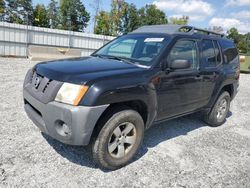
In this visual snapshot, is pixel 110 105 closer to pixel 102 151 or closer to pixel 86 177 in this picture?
pixel 102 151

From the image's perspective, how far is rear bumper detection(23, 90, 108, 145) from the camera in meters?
2.62

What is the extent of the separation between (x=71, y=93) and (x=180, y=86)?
1.88 meters

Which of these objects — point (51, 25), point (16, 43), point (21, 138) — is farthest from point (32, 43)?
point (51, 25)

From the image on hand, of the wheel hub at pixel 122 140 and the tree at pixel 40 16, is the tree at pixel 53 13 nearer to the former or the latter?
the tree at pixel 40 16

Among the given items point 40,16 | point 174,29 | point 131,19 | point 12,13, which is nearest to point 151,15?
point 131,19

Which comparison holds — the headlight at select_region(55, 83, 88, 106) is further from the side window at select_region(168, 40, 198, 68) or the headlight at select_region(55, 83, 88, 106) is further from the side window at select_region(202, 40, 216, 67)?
the side window at select_region(202, 40, 216, 67)

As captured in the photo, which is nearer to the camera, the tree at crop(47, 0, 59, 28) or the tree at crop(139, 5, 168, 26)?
the tree at crop(47, 0, 59, 28)

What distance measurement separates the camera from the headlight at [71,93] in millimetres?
2623

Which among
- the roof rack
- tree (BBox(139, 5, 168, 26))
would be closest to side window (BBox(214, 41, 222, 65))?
the roof rack

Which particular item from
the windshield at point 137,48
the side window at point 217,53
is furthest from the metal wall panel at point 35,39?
the side window at point 217,53

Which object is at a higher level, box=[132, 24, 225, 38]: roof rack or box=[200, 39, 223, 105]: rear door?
box=[132, 24, 225, 38]: roof rack

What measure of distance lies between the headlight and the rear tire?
3408 mm

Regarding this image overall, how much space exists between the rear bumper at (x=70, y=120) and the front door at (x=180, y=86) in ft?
3.82

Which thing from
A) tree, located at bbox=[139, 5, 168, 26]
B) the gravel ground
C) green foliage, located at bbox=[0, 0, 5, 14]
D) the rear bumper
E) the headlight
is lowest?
the gravel ground
